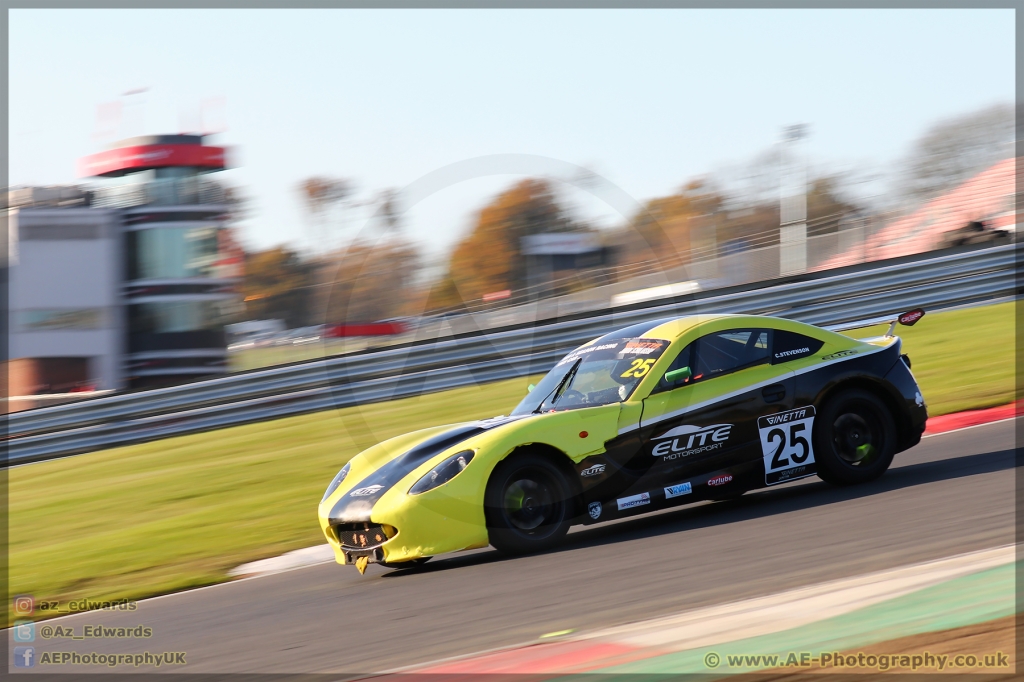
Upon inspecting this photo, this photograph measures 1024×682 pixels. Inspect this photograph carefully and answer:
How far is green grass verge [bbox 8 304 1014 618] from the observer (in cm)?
811

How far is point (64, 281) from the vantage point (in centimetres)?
3728

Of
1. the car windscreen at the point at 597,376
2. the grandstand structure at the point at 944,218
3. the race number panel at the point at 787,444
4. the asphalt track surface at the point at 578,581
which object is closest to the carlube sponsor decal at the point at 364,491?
the asphalt track surface at the point at 578,581

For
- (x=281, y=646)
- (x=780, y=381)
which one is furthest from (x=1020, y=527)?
(x=281, y=646)

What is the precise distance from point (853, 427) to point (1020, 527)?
170 centimetres

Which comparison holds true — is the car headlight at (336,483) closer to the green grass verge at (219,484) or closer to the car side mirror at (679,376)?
the green grass verge at (219,484)

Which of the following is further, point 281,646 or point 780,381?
point 780,381

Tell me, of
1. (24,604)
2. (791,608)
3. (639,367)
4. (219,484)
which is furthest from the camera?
(219,484)

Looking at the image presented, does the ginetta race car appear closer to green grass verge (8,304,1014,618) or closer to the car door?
the car door

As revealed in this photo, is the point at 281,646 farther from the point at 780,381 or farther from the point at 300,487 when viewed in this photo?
the point at 300,487

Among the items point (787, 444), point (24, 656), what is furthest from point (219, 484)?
point (787, 444)

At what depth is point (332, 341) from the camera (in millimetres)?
15141

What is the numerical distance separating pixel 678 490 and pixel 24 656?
4223 millimetres

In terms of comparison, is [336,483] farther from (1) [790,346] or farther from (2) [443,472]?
(1) [790,346]

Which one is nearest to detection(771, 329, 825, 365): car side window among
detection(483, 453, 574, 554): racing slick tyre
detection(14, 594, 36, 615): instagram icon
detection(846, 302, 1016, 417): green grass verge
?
detection(483, 453, 574, 554): racing slick tyre
